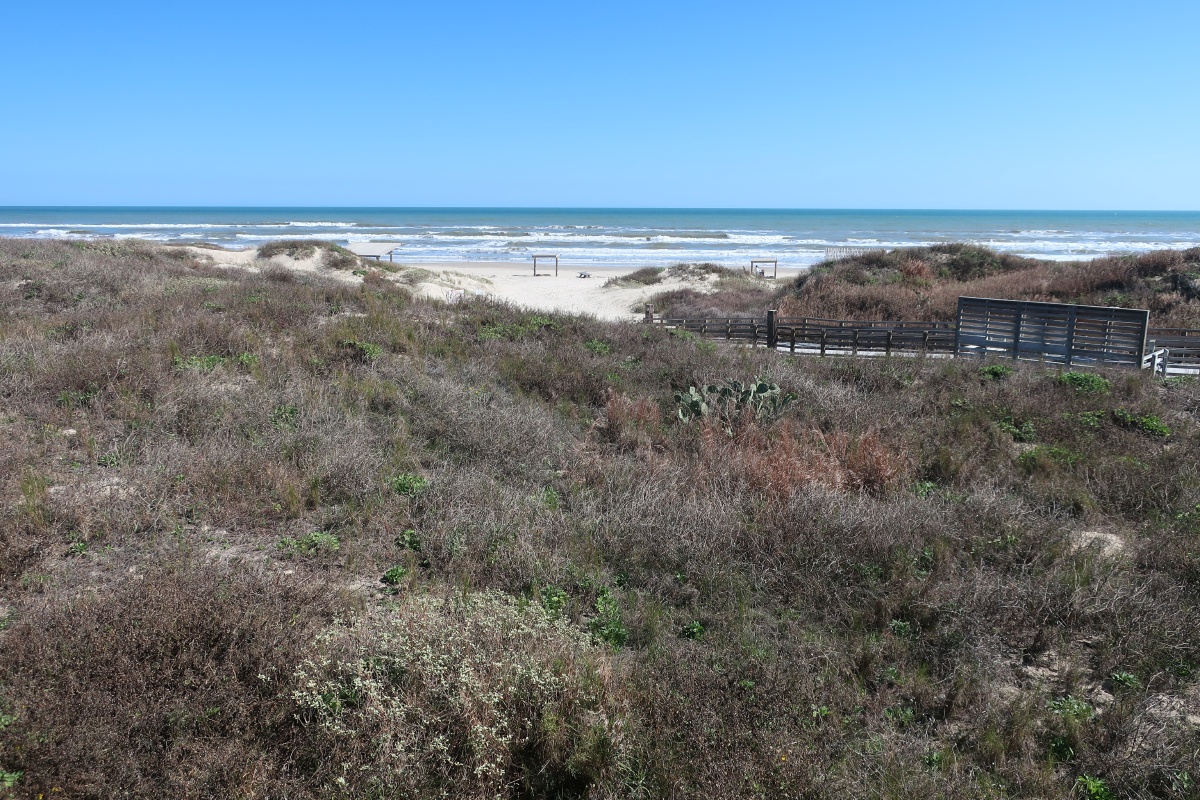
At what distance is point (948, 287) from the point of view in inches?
1111

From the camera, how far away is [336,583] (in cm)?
540

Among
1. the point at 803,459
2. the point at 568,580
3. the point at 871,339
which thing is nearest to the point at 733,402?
the point at 803,459

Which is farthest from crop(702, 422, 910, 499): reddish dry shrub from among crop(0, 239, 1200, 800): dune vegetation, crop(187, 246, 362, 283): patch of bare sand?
crop(187, 246, 362, 283): patch of bare sand

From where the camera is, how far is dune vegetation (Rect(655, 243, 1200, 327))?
24609 millimetres

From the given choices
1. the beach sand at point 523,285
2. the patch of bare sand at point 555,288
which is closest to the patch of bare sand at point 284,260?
the beach sand at point 523,285

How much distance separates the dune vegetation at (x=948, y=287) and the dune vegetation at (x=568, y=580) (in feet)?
48.0

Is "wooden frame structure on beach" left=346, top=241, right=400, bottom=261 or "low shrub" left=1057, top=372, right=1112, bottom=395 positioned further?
"wooden frame structure on beach" left=346, top=241, right=400, bottom=261

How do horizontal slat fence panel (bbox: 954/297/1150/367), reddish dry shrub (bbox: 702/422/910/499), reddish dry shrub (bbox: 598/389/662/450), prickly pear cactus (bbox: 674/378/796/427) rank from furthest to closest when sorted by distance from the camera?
horizontal slat fence panel (bbox: 954/297/1150/367), prickly pear cactus (bbox: 674/378/796/427), reddish dry shrub (bbox: 598/389/662/450), reddish dry shrub (bbox: 702/422/910/499)

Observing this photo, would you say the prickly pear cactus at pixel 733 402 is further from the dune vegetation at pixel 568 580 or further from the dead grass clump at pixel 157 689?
the dead grass clump at pixel 157 689

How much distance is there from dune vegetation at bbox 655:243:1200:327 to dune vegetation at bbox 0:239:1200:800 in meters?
14.6

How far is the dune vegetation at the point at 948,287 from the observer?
80.7 feet

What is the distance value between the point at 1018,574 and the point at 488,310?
473 inches

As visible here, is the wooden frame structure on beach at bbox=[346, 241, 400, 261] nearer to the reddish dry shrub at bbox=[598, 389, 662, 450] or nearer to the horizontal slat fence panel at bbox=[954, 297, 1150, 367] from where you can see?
the horizontal slat fence panel at bbox=[954, 297, 1150, 367]

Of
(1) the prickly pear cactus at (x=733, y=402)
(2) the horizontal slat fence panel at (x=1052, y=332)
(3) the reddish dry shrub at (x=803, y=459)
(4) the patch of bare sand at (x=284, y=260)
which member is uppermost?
(4) the patch of bare sand at (x=284, y=260)
